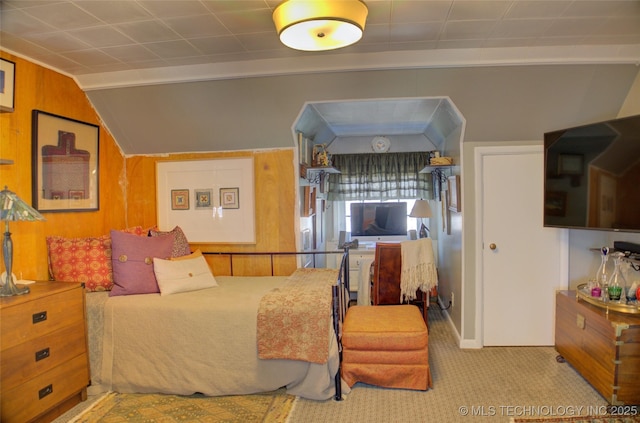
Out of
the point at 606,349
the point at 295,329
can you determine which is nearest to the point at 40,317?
the point at 295,329

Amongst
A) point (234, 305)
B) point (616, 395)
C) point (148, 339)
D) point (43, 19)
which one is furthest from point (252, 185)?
point (616, 395)

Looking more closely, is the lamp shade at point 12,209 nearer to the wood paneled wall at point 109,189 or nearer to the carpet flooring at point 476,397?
the wood paneled wall at point 109,189

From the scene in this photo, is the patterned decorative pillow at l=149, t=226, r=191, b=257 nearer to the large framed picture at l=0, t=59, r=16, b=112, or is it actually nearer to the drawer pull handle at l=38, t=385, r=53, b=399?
the drawer pull handle at l=38, t=385, r=53, b=399

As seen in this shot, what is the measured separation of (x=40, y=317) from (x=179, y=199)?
153 centimetres

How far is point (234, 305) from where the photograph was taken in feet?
8.12

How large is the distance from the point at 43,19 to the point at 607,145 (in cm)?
348

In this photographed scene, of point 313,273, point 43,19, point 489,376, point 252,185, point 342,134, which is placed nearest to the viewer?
point 43,19

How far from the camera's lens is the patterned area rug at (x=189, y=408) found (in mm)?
2236

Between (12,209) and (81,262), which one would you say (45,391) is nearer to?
Answer: (81,262)

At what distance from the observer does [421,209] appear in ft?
15.6

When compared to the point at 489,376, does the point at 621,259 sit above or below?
above

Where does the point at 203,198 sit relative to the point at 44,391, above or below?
above

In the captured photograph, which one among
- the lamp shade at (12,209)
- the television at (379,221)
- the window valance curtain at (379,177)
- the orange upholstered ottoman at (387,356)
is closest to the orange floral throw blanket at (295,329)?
the orange upholstered ottoman at (387,356)

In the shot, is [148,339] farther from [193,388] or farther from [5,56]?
[5,56]
